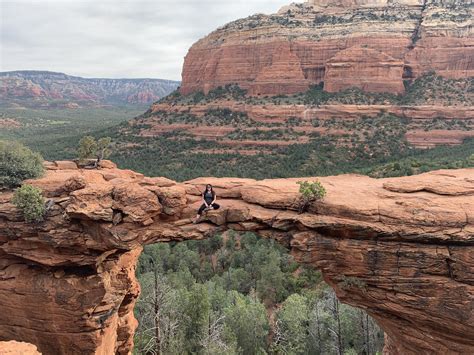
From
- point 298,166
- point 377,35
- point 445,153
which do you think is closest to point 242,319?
point 298,166

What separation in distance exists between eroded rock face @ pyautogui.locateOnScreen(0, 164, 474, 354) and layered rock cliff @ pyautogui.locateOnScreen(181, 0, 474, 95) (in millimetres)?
78245

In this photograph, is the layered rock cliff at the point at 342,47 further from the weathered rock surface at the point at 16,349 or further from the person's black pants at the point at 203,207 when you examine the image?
the weathered rock surface at the point at 16,349

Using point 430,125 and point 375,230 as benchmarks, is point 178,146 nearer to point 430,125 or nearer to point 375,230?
point 430,125

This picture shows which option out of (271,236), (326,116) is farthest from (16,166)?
(326,116)

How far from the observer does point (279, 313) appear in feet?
97.3

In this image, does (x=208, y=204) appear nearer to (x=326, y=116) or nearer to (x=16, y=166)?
(x=16, y=166)

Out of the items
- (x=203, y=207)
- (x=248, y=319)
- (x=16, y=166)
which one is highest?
(x=16, y=166)

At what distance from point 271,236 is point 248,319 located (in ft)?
47.2

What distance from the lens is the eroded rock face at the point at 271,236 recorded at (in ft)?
42.0

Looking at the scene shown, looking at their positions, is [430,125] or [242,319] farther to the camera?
[430,125]

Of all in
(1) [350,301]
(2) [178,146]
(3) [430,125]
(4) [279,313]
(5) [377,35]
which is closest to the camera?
(1) [350,301]

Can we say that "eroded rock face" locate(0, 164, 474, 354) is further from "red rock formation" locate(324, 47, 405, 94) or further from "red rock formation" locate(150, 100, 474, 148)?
"red rock formation" locate(324, 47, 405, 94)

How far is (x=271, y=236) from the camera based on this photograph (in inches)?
580

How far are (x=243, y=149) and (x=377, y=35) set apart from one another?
4185 centimetres
